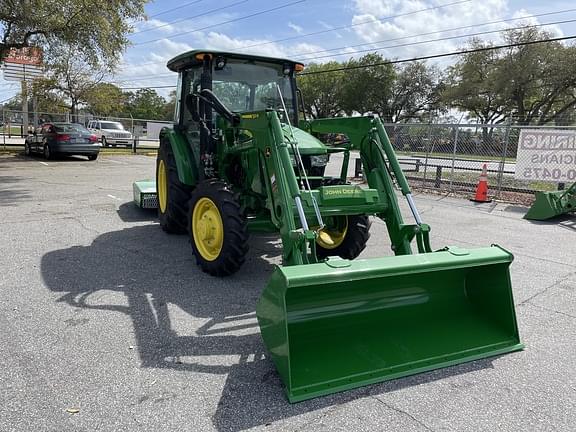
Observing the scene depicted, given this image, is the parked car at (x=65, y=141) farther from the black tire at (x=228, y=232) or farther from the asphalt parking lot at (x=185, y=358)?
the black tire at (x=228, y=232)

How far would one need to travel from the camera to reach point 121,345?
11.1 ft

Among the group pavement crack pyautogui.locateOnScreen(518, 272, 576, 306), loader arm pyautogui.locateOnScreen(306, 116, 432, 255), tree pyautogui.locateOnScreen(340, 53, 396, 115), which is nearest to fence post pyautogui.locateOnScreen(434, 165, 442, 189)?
pavement crack pyautogui.locateOnScreen(518, 272, 576, 306)

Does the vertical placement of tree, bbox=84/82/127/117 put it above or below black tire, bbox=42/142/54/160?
above

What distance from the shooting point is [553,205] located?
898 cm

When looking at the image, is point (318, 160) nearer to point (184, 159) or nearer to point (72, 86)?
point (184, 159)

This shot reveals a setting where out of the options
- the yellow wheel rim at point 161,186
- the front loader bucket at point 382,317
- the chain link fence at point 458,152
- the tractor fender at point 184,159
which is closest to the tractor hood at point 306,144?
the tractor fender at point 184,159

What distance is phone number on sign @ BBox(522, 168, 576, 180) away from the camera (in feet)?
34.8

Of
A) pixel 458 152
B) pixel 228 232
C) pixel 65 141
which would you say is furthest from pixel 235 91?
pixel 65 141

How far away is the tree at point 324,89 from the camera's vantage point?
194 ft

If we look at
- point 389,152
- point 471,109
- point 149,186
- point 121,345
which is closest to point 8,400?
point 121,345

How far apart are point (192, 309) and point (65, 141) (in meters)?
15.9

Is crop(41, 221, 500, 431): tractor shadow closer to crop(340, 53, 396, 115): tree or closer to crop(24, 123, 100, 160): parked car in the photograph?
crop(24, 123, 100, 160): parked car

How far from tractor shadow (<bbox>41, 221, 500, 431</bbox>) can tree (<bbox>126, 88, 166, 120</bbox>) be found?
82096mm

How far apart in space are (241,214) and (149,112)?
86.6 meters
